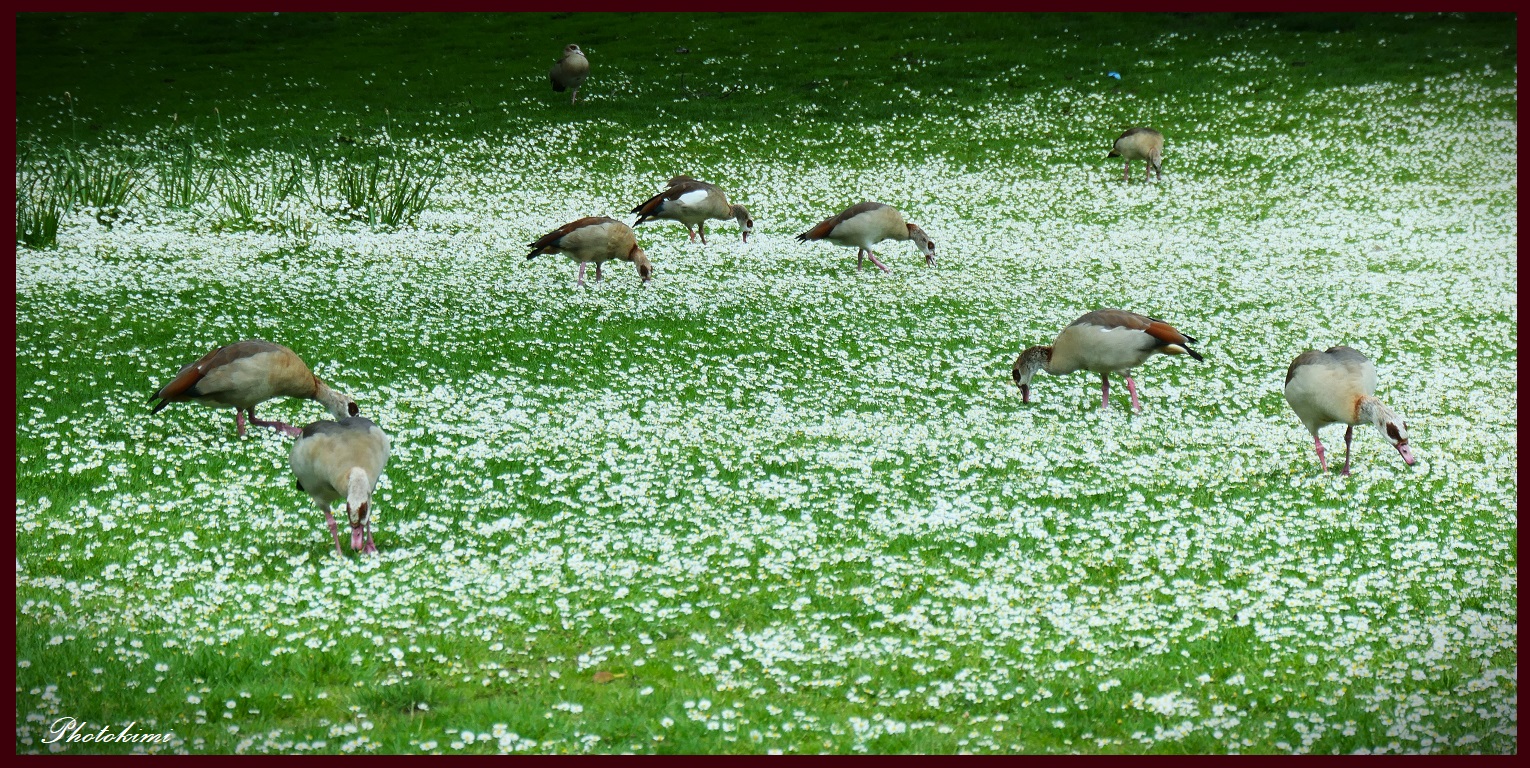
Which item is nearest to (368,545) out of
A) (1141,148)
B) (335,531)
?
(335,531)

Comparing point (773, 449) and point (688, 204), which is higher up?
point (688, 204)

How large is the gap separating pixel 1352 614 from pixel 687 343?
31.9 feet

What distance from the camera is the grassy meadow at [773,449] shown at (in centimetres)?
741

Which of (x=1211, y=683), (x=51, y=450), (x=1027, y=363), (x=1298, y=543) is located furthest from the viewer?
(x=1027, y=363)

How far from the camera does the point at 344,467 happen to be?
948 cm

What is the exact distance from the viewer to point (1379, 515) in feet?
34.9

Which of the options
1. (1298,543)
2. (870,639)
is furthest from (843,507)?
(1298,543)

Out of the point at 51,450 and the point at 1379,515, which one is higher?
the point at 1379,515

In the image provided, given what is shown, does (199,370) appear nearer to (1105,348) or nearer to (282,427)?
(282,427)

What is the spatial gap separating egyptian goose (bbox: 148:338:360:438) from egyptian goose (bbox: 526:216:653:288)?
729 centimetres

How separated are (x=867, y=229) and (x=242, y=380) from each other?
37.9 feet

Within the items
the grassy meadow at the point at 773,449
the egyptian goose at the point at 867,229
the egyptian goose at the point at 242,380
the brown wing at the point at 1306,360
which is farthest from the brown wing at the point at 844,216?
the egyptian goose at the point at 242,380

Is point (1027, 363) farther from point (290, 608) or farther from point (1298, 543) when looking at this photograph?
point (290, 608)

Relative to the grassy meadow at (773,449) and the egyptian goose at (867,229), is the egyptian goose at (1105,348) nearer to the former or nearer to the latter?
the grassy meadow at (773,449)
